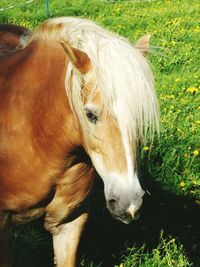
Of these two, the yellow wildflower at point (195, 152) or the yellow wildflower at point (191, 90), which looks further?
the yellow wildflower at point (191, 90)

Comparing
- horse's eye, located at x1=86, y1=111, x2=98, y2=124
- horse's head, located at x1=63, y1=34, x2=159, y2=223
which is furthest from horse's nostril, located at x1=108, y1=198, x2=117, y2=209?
horse's eye, located at x1=86, y1=111, x2=98, y2=124

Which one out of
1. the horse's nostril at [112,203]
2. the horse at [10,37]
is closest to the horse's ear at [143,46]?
the horse's nostril at [112,203]

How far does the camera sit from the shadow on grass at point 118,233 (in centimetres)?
351

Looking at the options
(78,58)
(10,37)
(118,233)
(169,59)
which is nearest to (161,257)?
(118,233)

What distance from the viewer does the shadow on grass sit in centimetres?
351

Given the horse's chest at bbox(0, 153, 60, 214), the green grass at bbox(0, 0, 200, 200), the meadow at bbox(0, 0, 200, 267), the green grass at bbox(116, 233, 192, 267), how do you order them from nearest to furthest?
the horse's chest at bbox(0, 153, 60, 214)
the green grass at bbox(116, 233, 192, 267)
the meadow at bbox(0, 0, 200, 267)
the green grass at bbox(0, 0, 200, 200)

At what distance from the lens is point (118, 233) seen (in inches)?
147

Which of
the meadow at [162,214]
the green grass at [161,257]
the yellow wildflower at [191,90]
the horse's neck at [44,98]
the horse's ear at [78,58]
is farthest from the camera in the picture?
the yellow wildflower at [191,90]

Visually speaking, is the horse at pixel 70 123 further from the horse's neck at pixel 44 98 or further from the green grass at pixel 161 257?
the green grass at pixel 161 257

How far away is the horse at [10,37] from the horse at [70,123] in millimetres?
357

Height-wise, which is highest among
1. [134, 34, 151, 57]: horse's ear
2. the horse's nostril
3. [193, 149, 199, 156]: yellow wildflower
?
[134, 34, 151, 57]: horse's ear

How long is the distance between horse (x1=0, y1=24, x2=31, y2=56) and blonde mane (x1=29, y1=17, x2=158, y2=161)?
89 cm

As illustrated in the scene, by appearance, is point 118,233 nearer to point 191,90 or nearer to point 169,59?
point 191,90

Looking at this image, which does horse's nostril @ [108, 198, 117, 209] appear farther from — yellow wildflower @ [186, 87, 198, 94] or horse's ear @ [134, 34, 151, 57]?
yellow wildflower @ [186, 87, 198, 94]
